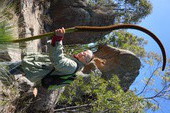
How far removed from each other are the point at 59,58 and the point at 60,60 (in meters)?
0.05

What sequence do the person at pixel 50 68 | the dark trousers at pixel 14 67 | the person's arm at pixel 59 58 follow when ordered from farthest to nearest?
the dark trousers at pixel 14 67 → the person at pixel 50 68 → the person's arm at pixel 59 58

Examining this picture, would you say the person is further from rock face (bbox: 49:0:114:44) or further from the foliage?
rock face (bbox: 49:0:114:44)

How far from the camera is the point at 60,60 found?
18.1ft

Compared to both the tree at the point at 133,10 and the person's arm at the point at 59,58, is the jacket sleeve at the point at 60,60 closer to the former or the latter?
the person's arm at the point at 59,58

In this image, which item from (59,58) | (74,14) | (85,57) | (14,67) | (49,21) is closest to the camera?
(59,58)

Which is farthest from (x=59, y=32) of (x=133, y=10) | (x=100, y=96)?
(x=133, y=10)

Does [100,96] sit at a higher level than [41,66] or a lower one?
lower

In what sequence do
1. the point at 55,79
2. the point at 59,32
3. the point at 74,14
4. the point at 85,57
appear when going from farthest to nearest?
the point at 74,14
the point at 55,79
the point at 85,57
the point at 59,32

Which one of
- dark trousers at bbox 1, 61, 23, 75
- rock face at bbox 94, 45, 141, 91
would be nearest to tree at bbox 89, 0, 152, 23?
rock face at bbox 94, 45, 141, 91

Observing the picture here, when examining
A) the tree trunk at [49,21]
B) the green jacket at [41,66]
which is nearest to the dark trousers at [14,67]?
the green jacket at [41,66]

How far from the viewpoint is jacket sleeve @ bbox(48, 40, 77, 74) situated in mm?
5313

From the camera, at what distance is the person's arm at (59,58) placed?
5168 mm

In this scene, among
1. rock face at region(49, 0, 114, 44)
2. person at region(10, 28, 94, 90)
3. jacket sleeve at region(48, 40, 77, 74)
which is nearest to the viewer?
jacket sleeve at region(48, 40, 77, 74)

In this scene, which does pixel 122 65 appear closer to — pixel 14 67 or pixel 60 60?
pixel 14 67
